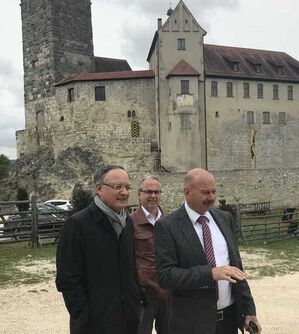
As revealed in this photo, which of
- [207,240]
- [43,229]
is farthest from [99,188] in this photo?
[43,229]

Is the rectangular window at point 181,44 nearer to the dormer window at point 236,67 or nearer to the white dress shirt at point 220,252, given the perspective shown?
the dormer window at point 236,67

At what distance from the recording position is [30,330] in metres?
6.75

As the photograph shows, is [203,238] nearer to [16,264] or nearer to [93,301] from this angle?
[93,301]

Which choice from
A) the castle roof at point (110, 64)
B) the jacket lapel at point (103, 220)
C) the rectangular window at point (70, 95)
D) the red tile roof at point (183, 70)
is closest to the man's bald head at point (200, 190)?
the jacket lapel at point (103, 220)

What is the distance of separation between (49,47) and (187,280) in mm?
42725

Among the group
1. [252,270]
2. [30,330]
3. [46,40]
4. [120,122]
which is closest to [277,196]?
[120,122]

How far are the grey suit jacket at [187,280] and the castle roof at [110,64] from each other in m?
45.1

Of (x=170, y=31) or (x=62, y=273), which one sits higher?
(x=170, y=31)

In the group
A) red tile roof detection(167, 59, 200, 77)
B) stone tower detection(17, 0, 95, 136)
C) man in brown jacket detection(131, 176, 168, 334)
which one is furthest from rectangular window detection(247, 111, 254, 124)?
man in brown jacket detection(131, 176, 168, 334)

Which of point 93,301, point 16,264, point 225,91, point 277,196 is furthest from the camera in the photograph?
point 225,91

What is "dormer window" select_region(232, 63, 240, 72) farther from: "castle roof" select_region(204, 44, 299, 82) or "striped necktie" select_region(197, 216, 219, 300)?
"striped necktie" select_region(197, 216, 219, 300)

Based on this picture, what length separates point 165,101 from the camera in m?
39.8

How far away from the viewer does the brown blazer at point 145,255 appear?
180 inches

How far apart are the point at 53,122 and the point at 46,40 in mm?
7294
